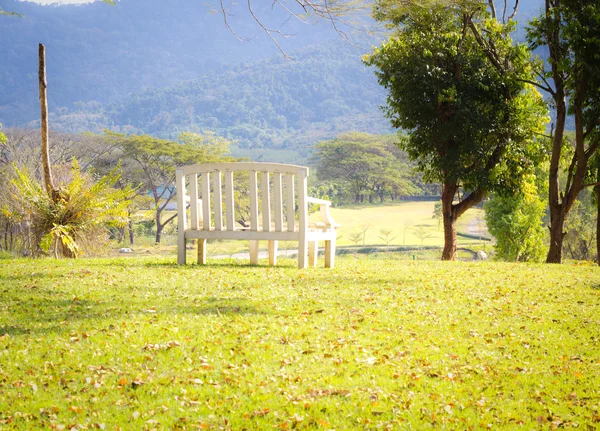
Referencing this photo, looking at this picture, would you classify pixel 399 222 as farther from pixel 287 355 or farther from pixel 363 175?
pixel 287 355

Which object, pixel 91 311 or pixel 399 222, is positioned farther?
pixel 399 222

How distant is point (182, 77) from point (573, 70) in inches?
3949

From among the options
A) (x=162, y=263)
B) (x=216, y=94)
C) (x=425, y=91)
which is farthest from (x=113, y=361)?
(x=216, y=94)

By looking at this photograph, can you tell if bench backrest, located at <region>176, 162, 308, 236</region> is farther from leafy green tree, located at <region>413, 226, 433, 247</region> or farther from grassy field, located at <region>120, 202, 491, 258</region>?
leafy green tree, located at <region>413, 226, 433, 247</region>

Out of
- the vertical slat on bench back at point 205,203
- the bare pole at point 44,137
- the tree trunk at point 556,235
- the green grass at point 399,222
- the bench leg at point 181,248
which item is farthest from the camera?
the green grass at point 399,222

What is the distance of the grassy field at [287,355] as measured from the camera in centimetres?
283

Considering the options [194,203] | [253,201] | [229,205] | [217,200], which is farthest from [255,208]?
[194,203]

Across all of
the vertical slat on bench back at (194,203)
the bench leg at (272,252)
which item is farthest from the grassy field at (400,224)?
the vertical slat on bench back at (194,203)

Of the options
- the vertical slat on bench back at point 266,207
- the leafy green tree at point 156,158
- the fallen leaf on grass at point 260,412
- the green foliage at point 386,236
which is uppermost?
the leafy green tree at point 156,158

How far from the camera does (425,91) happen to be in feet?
39.5

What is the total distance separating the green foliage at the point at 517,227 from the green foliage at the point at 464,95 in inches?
541

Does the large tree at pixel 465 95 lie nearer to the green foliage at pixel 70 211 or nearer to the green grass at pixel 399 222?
the green foliage at pixel 70 211

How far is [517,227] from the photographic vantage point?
2575 centimetres

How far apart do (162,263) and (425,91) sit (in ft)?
21.8
